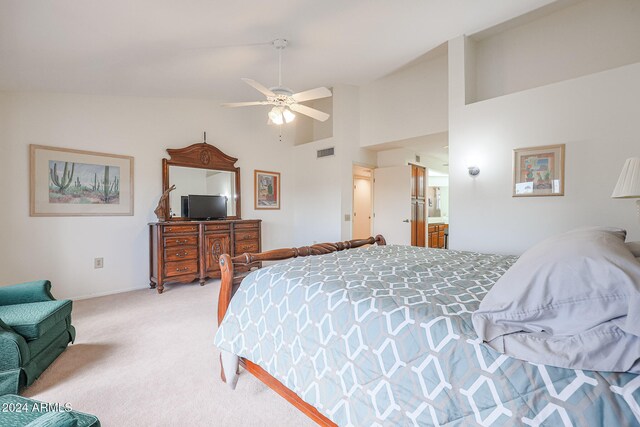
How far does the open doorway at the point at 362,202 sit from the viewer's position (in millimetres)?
5738

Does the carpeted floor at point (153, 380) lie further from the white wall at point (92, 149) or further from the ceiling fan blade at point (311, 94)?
the ceiling fan blade at point (311, 94)

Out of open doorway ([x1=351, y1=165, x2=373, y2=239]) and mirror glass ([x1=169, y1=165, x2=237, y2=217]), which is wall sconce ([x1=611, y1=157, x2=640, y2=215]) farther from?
mirror glass ([x1=169, y1=165, x2=237, y2=217])

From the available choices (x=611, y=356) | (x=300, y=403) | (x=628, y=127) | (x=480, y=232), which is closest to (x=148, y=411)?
(x=300, y=403)

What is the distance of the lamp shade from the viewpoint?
1906mm

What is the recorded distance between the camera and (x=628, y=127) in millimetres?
2537

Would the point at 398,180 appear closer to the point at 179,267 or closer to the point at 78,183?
the point at 179,267

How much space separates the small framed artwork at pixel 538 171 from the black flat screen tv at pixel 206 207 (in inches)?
160

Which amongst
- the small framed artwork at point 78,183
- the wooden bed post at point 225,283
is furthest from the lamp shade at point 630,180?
the small framed artwork at point 78,183

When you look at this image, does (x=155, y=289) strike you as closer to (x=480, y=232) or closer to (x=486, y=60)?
(x=480, y=232)

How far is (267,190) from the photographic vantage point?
5543 millimetres

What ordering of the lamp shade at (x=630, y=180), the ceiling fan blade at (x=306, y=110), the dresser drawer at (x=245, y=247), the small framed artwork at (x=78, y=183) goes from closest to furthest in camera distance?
the lamp shade at (x=630, y=180) → the ceiling fan blade at (x=306, y=110) → the small framed artwork at (x=78, y=183) → the dresser drawer at (x=245, y=247)

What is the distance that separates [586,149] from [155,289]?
524cm

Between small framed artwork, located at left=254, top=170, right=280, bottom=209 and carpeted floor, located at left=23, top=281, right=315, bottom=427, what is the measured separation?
2.76 m

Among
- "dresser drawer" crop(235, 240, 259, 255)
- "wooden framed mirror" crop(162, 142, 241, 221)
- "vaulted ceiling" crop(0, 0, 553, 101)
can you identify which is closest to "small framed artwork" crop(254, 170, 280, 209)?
"wooden framed mirror" crop(162, 142, 241, 221)
